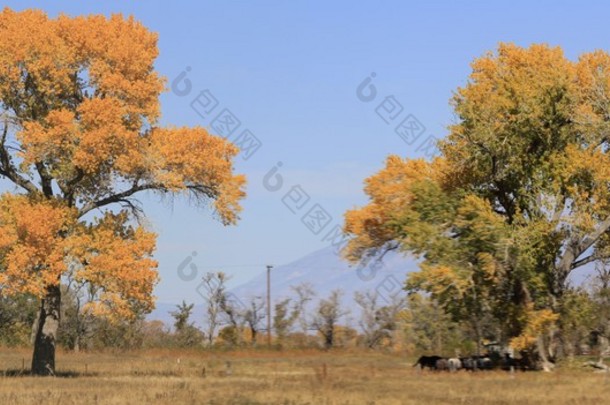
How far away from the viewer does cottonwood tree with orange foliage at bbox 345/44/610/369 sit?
44250mm

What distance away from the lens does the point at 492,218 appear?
4431 cm

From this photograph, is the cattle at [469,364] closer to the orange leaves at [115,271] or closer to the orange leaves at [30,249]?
the orange leaves at [115,271]

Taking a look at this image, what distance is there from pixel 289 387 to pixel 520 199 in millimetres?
20088

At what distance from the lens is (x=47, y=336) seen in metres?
40.8

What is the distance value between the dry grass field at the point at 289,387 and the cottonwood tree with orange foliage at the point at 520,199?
405cm

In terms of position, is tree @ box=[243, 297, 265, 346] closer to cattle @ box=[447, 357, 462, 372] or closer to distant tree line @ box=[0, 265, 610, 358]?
distant tree line @ box=[0, 265, 610, 358]

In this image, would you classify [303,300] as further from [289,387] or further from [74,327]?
[289,387]

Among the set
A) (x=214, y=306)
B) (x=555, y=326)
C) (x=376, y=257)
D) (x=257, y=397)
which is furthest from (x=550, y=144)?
(x=214, y=306)

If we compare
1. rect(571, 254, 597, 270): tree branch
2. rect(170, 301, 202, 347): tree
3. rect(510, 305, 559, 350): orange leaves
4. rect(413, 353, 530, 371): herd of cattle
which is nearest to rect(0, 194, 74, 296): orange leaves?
rect(413, 353, 530, 371): herd of cattle

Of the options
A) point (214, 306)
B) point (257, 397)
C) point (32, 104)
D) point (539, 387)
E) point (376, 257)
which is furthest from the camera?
point (214, 306)

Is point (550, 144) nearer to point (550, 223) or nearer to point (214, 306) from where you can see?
point (550, 223)

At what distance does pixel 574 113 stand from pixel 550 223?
6.06 metres

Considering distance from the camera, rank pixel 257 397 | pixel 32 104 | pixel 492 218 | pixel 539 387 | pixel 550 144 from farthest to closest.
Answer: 1. pixel 550 144
2. pixel 492 218
3. pixel 32 104
4. pixel 539 387
5. pixel 257 397

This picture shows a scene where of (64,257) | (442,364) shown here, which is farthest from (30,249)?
(442,364)
